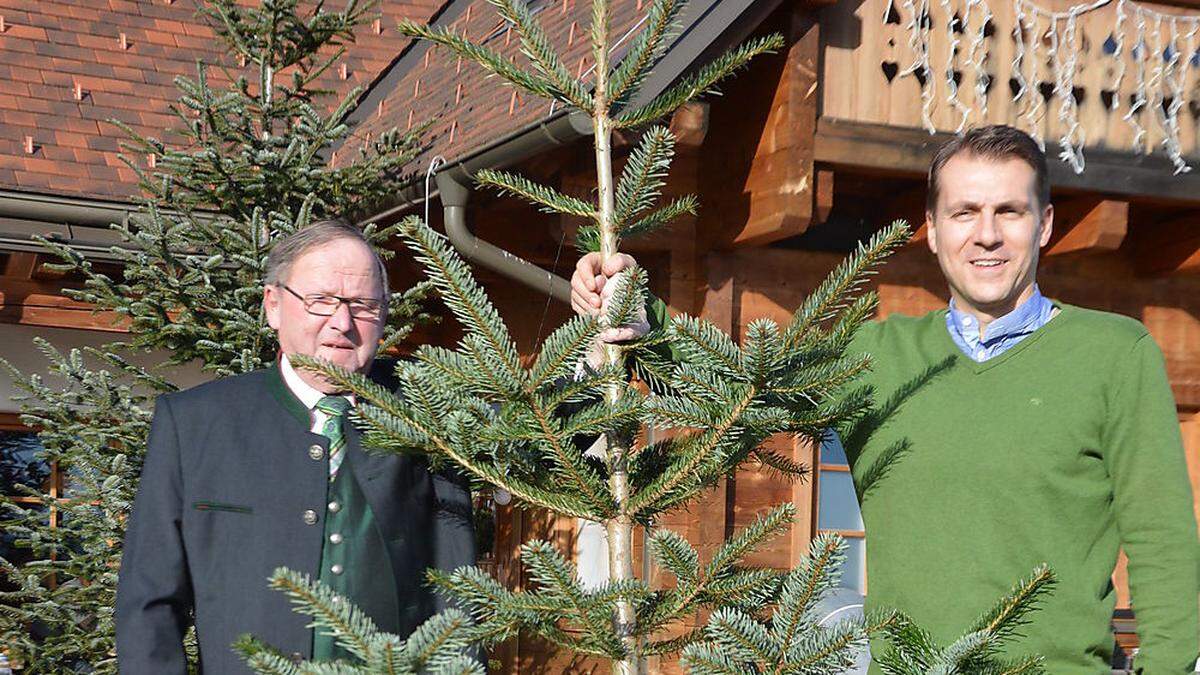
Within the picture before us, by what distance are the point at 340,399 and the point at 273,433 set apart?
15cm

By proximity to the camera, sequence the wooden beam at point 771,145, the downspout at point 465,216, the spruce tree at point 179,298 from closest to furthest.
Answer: the spruce tree at point 179,298, the downspout at point 465,216, the wooden beam at point 771,145

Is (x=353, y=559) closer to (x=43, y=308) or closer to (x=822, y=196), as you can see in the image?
(x=822, y=196)

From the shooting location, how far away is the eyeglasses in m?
2.77

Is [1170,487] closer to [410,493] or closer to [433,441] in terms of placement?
[433,441]

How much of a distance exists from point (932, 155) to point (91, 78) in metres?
4.77

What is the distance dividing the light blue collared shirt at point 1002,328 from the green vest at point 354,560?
3.88 feet


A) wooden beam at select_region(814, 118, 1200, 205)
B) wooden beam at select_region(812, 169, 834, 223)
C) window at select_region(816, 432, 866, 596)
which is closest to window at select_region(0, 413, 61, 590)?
window at select_region(816, 432, 866, 596)

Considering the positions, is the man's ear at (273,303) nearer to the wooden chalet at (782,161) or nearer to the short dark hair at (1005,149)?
the short dark hair at (1005,149)

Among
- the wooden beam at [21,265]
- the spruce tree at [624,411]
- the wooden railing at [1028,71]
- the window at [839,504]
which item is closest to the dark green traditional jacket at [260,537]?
the spruce tree at [624,411]

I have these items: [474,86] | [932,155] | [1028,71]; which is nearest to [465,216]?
[474,86]

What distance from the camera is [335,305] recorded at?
2773mm

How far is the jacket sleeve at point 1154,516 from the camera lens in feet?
7.72

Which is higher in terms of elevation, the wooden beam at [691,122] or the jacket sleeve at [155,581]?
the wooden beam at [691,122]

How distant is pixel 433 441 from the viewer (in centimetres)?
211
